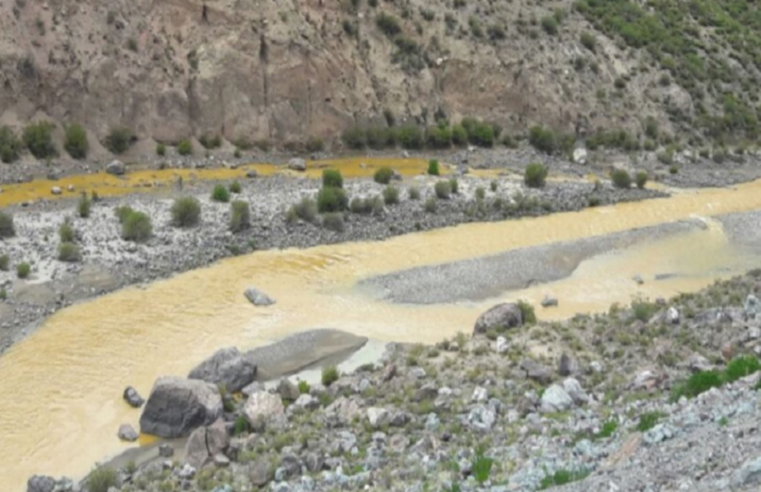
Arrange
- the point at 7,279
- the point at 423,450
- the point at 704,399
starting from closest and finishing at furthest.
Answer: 1. the point at 704,399
2. the point at 423,450
3. the point at 7,279

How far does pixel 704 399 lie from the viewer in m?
12.6

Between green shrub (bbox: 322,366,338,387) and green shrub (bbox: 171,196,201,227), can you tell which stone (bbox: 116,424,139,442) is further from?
green shrub (bbox: 171,196,201,227)

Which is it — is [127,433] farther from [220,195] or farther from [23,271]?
[220,195]

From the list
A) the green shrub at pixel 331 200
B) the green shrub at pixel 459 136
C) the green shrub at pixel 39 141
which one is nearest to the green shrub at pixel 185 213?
the green shrub at pixel 331 200

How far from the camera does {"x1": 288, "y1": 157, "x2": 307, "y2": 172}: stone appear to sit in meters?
40.3

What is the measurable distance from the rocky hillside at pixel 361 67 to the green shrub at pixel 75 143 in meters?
1.17

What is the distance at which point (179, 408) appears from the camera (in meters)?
16.8

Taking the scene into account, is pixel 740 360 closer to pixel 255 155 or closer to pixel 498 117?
pixel 255 155

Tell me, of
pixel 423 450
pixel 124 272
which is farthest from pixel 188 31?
pixel 423 450

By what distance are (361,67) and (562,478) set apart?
3876 centimetres

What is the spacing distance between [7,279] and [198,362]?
24.8 feet

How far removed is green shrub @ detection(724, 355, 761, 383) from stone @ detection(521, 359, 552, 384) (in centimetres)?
342

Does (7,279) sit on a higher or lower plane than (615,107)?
lower

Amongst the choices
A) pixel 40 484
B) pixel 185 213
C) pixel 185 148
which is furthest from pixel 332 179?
pixel 40 484
